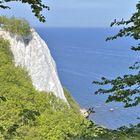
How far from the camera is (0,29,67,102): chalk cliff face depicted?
86.8 meters

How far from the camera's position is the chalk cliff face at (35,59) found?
86.8 m

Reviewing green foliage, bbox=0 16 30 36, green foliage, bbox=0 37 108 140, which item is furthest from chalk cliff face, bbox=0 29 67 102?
green foliage, bbox=0 37 108 140

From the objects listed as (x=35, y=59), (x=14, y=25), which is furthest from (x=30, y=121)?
(x=35, y=59)

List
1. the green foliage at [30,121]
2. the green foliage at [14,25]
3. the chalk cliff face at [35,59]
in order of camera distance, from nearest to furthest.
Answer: the green foliage at [30,121], the green foliage at [14,25], the chalk cliff face at [35,59]

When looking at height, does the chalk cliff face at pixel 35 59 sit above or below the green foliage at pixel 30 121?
above

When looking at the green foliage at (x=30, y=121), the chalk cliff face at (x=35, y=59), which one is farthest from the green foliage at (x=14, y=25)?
the green foliage at (x=30, y=121)

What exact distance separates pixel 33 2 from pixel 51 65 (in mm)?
88841

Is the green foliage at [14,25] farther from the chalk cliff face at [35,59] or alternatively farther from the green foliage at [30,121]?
the green foliage at [30,121]

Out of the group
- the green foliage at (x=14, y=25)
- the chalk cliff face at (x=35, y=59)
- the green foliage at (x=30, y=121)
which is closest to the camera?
the green foliage at (x=30, y=121)

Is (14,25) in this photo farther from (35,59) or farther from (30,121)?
(30,121)

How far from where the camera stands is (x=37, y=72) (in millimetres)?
91188

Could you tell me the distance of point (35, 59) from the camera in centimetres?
9119

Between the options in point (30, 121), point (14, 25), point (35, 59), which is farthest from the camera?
point (35, 59)

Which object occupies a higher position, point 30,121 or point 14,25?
point 14,25
